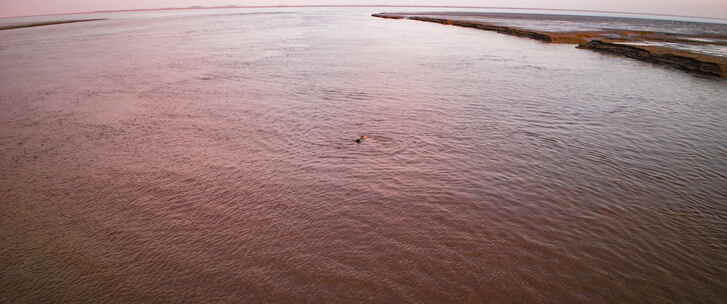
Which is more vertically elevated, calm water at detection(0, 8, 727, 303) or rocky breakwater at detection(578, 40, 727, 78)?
rocky breakwater at detection(578, 40, 727, 78)

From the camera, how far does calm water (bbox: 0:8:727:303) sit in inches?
243

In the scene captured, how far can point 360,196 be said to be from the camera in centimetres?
898

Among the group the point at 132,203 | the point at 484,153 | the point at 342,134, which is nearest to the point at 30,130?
the point at 132,203

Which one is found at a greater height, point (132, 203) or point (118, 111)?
point (118, 111)

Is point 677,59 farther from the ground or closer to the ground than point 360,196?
farther from the ground

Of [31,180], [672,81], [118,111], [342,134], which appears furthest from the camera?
[672,81]

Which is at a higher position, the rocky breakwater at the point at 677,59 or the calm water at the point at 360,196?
the rocky breakwater at the point at 677,59

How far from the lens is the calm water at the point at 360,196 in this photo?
617cm

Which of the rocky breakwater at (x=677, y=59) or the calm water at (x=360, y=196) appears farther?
the rocky breakwater at (x=677, y=59)

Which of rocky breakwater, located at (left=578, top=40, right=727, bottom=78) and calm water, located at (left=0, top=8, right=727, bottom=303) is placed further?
rocky breakwater, located at (left=578, top=40, right=727, bottom=78)

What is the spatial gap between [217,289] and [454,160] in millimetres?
8029

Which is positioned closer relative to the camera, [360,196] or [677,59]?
[360,196]

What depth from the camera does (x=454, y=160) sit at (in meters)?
11.1

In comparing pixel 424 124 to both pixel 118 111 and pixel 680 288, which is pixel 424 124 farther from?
pixel 118 111
